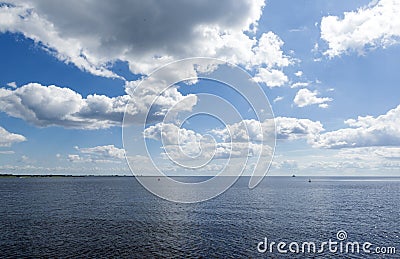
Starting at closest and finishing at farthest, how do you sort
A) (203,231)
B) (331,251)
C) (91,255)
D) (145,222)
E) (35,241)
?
(91,255) < (331,251) < (35,241) < (203,231) < (145,222)

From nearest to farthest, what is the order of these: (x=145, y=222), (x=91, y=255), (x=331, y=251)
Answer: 1. (x=91, y=255)
2. (x=331, y=251)
3. (x=145, y=222)

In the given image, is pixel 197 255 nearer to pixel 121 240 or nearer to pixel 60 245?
pixel 121 240

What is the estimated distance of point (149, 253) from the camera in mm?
Result: 51562

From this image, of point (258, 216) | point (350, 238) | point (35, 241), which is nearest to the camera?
point (35, 241)

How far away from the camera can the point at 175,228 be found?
235ft

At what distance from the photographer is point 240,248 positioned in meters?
54.6

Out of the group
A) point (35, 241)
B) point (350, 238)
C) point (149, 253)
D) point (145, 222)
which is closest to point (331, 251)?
point (350, 238)

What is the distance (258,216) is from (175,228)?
2849cm

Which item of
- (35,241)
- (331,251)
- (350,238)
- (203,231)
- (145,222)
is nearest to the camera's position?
(331,251)

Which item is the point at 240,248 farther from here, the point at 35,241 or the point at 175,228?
the point at 35,241

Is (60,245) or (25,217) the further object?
(25,217)

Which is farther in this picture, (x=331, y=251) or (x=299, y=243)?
(x=299, y=243)

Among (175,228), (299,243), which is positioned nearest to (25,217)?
(175,228)

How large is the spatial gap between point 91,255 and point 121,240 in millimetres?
10247
